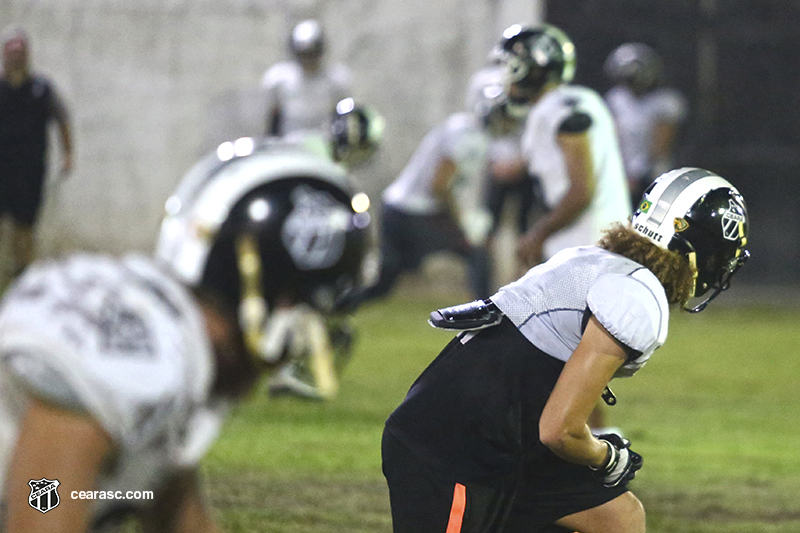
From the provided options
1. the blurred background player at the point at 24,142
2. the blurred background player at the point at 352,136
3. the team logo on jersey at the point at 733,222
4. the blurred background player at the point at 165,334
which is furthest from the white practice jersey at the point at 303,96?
the blurred background player at the point at 165,334

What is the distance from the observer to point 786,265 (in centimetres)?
1448

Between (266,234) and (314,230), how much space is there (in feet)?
0.30

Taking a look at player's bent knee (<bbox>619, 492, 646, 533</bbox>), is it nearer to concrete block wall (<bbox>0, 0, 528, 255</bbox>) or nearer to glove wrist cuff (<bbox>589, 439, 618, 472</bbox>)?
glove wrist cuff (<bbox>589, 439, 618, 472</bbox>)

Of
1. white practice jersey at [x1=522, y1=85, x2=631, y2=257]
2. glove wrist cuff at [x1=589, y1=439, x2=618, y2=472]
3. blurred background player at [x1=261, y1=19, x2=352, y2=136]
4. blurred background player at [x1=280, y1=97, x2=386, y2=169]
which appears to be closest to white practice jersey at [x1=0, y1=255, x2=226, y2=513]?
glove wrist cuff at [x1=589, y1=439, x2=618, y2=472]

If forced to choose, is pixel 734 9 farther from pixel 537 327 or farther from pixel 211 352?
pixel 211 352

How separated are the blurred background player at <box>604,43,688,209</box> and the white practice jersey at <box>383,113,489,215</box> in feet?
9.57

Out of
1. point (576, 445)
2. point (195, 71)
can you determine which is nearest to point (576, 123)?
point (576, 445)

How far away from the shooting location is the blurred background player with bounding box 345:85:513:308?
8023 mm

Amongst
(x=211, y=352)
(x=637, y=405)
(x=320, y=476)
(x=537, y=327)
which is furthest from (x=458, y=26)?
(x=211, y=352)

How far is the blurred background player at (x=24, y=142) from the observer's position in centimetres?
985

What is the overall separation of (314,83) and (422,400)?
Answer: 273 inches

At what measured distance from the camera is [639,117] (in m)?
11.1

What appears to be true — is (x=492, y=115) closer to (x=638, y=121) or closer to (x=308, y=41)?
(x=308, y=41)

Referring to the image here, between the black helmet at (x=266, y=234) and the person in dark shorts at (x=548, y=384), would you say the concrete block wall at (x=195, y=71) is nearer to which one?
the person in dark shorts at (x=548, y=384)
